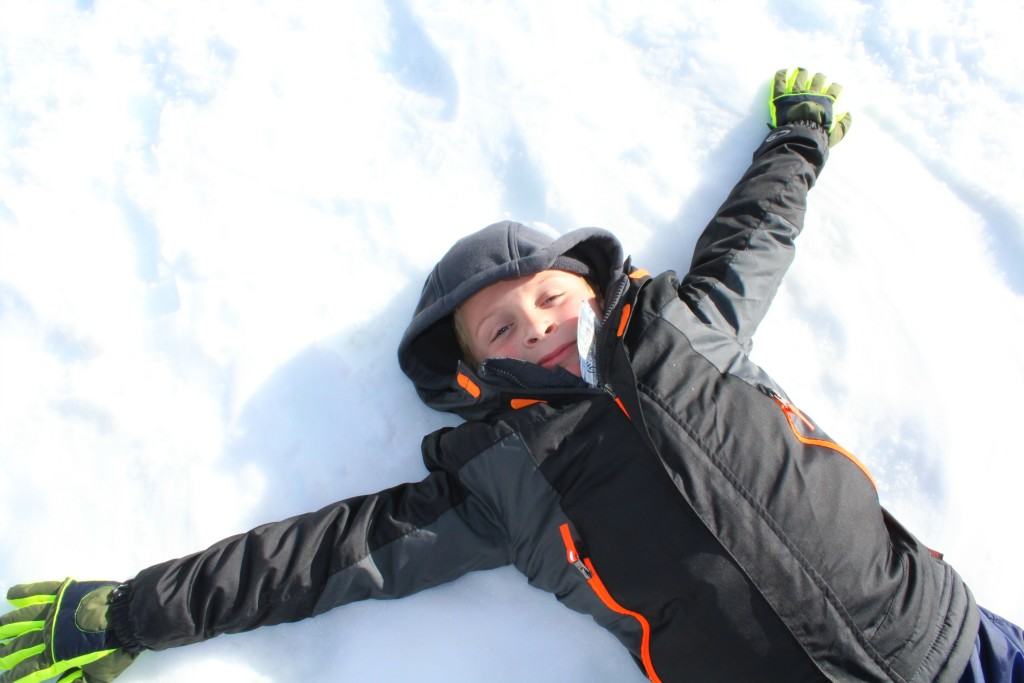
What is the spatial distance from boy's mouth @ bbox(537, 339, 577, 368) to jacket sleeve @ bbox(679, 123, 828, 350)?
347 mm

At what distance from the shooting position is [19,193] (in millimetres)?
2180

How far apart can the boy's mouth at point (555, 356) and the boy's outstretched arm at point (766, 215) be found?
348mm

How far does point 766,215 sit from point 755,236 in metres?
0.08

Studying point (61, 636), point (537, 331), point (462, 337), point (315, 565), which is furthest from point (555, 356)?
point (61, 636)

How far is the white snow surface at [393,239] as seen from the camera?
6.07ft

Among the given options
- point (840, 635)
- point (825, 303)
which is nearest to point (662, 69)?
point (825, 303)

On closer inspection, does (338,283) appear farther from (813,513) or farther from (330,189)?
(813,513)

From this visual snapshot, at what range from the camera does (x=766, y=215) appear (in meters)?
1.94

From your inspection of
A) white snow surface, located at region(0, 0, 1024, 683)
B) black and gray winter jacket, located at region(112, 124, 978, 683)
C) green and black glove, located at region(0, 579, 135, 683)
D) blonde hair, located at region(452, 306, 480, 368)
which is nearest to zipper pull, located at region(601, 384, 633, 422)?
black and gray winter jacket, located at region(112, 124, 978, 683)

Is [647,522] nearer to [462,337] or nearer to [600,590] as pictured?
[600,590]

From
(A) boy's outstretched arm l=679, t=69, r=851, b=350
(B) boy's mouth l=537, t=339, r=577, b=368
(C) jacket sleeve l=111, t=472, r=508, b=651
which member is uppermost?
(A) boy's outstretched arm l=679, t=69, r=851, b=350

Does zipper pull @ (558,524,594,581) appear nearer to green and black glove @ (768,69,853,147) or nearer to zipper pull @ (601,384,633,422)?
zipper pull @ (601,384,633,422)

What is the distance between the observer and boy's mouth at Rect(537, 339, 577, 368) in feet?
5.71

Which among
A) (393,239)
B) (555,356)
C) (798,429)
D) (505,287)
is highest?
(393,239)
